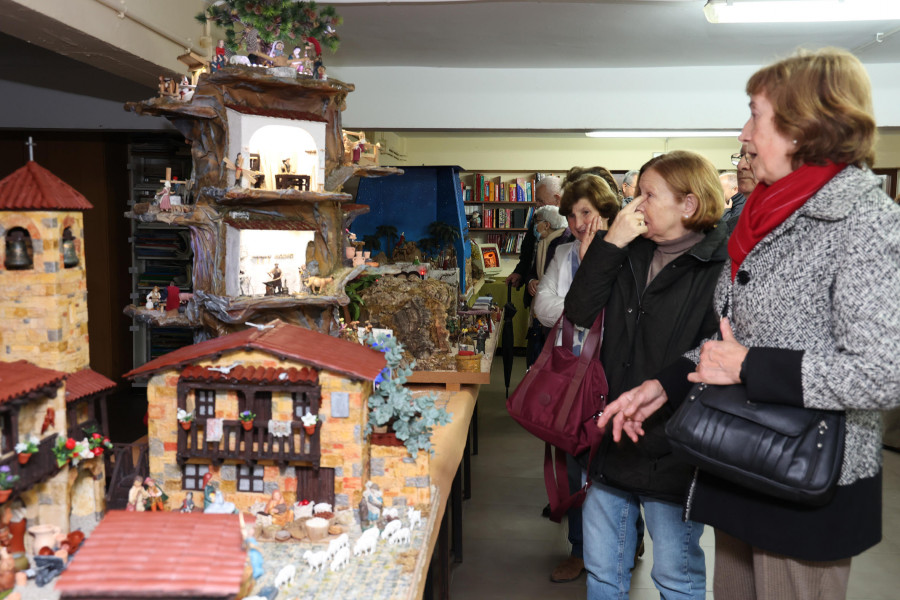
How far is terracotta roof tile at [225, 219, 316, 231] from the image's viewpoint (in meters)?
3.76

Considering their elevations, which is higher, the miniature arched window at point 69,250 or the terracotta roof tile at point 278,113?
the terracotta roof tile at point 278,113

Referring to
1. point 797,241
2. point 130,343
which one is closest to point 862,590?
point 797,241

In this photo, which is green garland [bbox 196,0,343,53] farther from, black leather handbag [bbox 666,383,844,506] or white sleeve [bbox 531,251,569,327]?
black leather handbag [bbox 666,383,844,506]

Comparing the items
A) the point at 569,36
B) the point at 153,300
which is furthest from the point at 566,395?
the point at 569,36

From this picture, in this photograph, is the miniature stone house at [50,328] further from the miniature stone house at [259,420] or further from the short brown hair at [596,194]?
the short brown hair at [596,194]

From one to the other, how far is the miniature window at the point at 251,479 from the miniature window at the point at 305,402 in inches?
9.5

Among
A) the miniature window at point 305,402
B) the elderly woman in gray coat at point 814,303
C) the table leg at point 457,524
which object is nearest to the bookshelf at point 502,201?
the table leg at point 457,524

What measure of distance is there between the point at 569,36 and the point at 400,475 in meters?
3.81

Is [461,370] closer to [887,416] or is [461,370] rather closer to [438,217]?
[438,217]

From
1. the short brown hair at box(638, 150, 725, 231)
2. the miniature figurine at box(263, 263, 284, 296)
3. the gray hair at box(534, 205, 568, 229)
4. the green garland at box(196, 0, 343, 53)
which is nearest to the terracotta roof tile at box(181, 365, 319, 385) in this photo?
the miniature figurine at box(263, 263, 284, 296)

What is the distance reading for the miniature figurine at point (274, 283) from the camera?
151 inches

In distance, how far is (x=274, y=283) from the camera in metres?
3.85

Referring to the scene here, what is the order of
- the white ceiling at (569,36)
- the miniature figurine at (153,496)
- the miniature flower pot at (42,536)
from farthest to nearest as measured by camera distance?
1. the white ceiling at (569,36)
2. the miniature figurine at (153,496)
3. the miniature flower pot at (42,536)

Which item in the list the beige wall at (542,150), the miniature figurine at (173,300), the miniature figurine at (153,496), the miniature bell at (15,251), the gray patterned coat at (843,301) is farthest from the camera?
the beige wall at (542,150)
